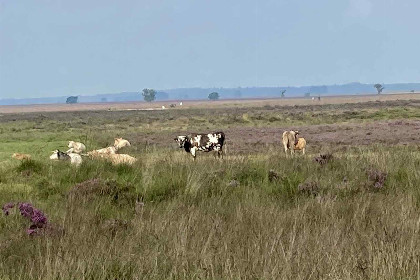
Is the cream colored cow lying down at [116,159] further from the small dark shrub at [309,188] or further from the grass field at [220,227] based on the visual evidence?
the small dark shrub at [309,188]

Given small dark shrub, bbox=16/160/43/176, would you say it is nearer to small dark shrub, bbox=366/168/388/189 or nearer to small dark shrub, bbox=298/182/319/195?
small dark shrub, bbox=298/182/319/195

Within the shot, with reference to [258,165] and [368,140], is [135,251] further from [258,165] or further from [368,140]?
[368,140]

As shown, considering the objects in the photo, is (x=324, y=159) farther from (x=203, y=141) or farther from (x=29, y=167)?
(x=203, y=141)

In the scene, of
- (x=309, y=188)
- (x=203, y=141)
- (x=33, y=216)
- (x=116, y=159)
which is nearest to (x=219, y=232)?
(x=33, y=216)

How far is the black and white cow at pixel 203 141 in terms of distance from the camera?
24.5 metres

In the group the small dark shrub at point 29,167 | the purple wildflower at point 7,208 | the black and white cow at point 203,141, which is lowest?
the black and white cow at point 203,141

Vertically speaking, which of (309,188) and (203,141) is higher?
(309,188)

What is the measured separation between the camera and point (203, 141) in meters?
24.9

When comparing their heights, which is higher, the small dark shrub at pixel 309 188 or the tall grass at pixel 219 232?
the tall grass at pixel 219 232

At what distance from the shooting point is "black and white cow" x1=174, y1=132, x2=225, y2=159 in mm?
24469

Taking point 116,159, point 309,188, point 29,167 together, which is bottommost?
point 116,159

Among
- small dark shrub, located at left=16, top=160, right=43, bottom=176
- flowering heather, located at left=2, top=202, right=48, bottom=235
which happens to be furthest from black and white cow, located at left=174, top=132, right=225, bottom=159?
flowering heather, located at left=2, top=202, right=48, bottom=235

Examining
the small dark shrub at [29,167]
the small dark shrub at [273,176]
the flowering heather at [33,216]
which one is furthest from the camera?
the small dark shrub at [29,167]

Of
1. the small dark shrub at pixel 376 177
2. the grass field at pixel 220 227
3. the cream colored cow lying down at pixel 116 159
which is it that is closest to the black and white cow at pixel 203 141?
the cream colored cow lying down at pixel 116 159
